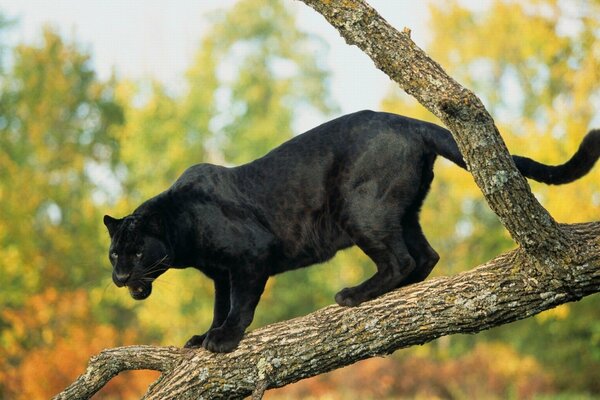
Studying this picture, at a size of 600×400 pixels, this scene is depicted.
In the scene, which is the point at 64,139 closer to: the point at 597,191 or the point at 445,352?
the point at 445,352

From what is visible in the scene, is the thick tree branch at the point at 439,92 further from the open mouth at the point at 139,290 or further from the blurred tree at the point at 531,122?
the blurred tree at the point at 531,122

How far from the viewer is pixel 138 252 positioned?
462cm

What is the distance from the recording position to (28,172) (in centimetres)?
1752

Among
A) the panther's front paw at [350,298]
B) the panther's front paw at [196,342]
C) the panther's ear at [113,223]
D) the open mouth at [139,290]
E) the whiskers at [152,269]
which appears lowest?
the panther's front paw at [350,298]

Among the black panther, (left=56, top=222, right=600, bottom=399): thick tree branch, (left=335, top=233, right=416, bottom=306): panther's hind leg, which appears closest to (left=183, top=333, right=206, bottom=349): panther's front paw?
the black panther

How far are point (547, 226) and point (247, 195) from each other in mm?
1848

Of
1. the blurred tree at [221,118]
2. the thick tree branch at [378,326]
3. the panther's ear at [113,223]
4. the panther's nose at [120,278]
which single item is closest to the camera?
the thick tree branch at [378,326]

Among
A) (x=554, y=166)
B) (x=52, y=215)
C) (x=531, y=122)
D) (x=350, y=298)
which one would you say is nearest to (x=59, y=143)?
(x=52, y=215)

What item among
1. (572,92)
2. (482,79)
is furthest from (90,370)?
(482,79)

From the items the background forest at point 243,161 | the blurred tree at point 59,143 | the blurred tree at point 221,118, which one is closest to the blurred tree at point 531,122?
the background forest at point 243,161

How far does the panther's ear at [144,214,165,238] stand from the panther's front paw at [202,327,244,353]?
710mm

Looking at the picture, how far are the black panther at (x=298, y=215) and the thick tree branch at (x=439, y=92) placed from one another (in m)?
0.58

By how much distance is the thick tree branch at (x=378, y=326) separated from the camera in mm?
3908

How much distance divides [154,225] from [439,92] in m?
2.05
